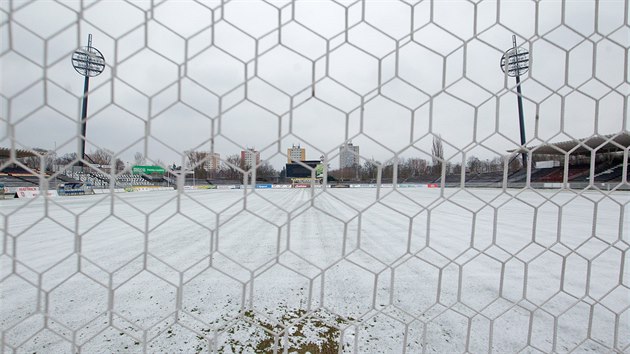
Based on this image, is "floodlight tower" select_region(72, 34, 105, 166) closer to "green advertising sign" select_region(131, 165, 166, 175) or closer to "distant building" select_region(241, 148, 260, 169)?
"green advertising sign" select_region(131, 165, 166, 175)

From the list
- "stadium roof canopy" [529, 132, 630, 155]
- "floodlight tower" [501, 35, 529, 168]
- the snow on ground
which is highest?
"floodlight tower" [501, 35, 529, 168]

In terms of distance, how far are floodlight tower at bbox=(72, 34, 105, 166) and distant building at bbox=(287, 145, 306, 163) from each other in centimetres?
38

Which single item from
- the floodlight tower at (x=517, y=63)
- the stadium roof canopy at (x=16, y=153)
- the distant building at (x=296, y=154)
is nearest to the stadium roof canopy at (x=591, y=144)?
the floodlight tower at (x=517, y=63)

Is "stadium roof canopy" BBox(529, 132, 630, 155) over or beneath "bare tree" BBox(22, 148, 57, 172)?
over

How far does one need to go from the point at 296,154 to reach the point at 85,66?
1.67ft

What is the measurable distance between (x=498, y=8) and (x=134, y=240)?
6.07 ft

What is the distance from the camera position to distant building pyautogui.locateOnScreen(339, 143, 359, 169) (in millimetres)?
553

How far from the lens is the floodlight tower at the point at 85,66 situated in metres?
0.51

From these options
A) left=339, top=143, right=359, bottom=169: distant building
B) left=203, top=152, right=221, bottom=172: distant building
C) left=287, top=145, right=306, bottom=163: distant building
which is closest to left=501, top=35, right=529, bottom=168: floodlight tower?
left=339, top=143, right=359, bottom=169: distant building

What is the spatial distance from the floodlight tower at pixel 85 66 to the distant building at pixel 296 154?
0.38 meters

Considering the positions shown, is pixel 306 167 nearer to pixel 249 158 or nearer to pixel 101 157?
pixel 249 158

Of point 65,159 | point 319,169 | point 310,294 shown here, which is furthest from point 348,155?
point 65,159

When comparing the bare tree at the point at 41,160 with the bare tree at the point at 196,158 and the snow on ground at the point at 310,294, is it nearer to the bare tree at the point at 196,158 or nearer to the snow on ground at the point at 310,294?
the snow on ground at the point at 310,294

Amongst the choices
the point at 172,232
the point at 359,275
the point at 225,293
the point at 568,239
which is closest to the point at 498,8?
the point at 359,275
